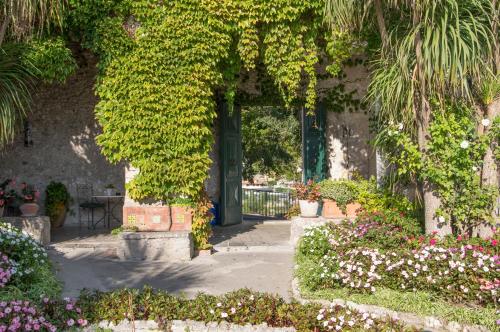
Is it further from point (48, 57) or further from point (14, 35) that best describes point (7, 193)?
point (14, 35)

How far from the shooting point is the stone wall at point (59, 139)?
352 inches

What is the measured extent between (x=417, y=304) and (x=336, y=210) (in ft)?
11.7

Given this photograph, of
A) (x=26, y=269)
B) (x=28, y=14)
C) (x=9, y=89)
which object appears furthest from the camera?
(x=9, y=89)

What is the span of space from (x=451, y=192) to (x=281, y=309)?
9.54ft

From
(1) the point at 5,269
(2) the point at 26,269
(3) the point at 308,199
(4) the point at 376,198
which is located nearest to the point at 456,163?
(4) the point at 376,198

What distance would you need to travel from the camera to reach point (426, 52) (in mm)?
5133

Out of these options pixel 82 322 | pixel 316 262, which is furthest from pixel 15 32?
pixel 316 262

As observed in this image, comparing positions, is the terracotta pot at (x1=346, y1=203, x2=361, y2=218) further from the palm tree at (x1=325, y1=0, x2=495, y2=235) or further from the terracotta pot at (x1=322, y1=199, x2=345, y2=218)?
the palm tree at (x1=325, y1=0, x2=495, y2=235)

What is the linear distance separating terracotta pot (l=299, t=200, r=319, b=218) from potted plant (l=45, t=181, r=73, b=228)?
4.41m

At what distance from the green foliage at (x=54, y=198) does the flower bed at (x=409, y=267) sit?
16.9 feet

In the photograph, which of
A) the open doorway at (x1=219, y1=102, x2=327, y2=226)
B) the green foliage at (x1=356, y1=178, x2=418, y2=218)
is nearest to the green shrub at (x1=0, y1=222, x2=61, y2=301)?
the open doorway at (x1=219, y1=102, x2=327, y2=226)

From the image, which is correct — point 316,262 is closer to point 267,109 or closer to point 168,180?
point 168,180

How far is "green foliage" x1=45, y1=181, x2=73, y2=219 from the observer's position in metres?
8.68

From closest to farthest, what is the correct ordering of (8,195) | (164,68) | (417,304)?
(417,304), (164,68), (8,195)
